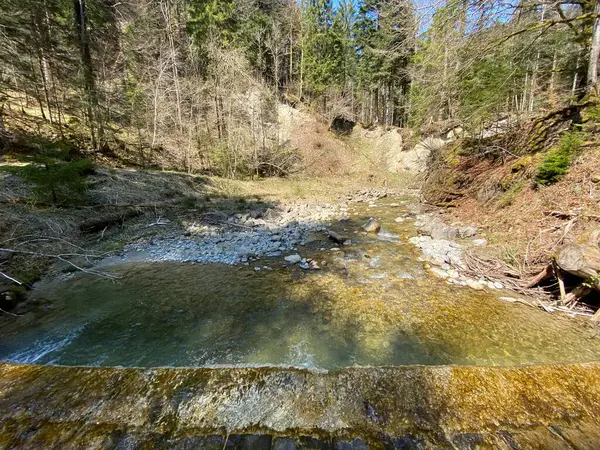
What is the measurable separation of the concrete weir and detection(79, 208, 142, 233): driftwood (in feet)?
21.8

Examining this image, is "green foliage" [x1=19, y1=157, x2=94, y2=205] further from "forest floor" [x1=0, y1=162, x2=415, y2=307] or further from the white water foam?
the white water foam

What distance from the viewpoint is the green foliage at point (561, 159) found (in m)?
6.08

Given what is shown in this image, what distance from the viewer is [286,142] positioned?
814 inches

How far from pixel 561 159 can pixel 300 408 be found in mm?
8171

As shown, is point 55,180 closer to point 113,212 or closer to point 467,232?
point 113,212

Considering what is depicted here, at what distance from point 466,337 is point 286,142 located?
1920cm

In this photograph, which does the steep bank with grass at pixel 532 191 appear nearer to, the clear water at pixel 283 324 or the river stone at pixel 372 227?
the clear water at pixel 283 324

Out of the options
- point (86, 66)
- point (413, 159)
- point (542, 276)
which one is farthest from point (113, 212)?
point (413, 159)

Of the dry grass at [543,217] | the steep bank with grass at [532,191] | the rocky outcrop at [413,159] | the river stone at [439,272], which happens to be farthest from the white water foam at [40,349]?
the rocky outcrop at [413,159]

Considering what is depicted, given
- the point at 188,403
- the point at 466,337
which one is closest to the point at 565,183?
the point at 466,337

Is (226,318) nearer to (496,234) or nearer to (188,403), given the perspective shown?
(188,403)

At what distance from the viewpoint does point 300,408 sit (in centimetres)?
149

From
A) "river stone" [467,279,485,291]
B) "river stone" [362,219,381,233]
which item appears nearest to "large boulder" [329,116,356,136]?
"river stone" [362,219,381,233]

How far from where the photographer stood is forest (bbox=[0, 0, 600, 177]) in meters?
6.38
